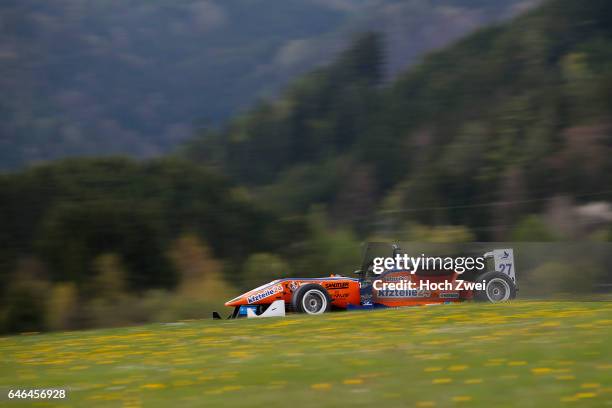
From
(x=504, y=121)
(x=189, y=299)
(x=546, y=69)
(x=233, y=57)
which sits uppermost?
(x=233, y=57)

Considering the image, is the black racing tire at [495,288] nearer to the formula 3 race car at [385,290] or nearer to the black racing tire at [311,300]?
the formula 3 race car at [385,290]

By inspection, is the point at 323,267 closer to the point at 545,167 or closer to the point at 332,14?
the point at 545,167

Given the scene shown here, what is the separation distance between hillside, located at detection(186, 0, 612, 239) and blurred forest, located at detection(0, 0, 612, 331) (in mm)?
159

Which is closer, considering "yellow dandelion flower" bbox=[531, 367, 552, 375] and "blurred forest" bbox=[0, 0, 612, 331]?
"yellow dandelion flower" bbox=[531, 367, 552, 375]

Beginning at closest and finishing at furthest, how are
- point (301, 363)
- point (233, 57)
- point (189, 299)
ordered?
point (301, 363), point (189, 299), point (233, 57)

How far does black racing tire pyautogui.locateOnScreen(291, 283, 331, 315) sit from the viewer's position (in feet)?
51.4

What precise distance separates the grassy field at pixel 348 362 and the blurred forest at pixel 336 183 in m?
5.38

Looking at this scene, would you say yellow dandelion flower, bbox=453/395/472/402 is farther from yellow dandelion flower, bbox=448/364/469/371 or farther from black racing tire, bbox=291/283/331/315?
black racing tire, bbox=291/283/331/315

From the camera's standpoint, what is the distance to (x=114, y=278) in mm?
36281

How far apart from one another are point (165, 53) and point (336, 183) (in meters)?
23.9

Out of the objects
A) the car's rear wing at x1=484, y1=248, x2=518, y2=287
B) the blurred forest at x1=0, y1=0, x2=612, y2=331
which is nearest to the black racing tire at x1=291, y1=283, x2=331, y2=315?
the car's rear wing at x1=484, y1=248, x2=518, y2=287

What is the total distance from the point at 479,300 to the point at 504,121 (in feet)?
164

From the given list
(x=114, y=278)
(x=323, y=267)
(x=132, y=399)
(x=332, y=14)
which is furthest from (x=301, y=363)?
(x=332, y=14)

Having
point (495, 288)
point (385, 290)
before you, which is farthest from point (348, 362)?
point (495, 288)
